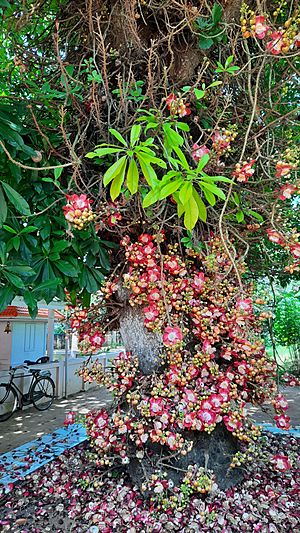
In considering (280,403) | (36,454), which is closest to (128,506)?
(280,403)

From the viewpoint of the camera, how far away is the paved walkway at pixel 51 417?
4.72 meters

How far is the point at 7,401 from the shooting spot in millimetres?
6441

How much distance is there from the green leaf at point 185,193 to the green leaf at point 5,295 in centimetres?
92

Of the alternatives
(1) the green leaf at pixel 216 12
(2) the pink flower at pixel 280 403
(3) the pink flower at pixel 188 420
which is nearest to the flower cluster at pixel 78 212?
(3) the pink flower at pixel 188 420

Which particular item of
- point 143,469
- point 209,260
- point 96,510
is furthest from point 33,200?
point 96,510

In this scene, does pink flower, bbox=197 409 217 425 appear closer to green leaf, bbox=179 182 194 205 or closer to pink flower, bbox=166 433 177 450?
pink flower, bbox=166 433 177 450

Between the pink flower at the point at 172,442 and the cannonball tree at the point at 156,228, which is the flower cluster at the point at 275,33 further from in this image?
the pink flower at the point at 172,442

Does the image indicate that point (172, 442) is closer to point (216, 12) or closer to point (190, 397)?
point (190, 397)

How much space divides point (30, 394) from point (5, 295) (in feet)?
18.2

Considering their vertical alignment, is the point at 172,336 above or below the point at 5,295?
below

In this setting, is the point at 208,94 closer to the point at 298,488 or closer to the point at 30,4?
the point at 30,4

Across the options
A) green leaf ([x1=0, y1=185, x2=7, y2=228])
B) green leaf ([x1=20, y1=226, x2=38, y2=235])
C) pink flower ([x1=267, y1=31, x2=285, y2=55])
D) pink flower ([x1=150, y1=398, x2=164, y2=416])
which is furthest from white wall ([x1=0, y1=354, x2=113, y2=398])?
pink flower ([x1=267, y1=31, x2=285, y2=55])

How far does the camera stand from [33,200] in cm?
190

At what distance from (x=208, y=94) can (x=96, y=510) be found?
248cm
